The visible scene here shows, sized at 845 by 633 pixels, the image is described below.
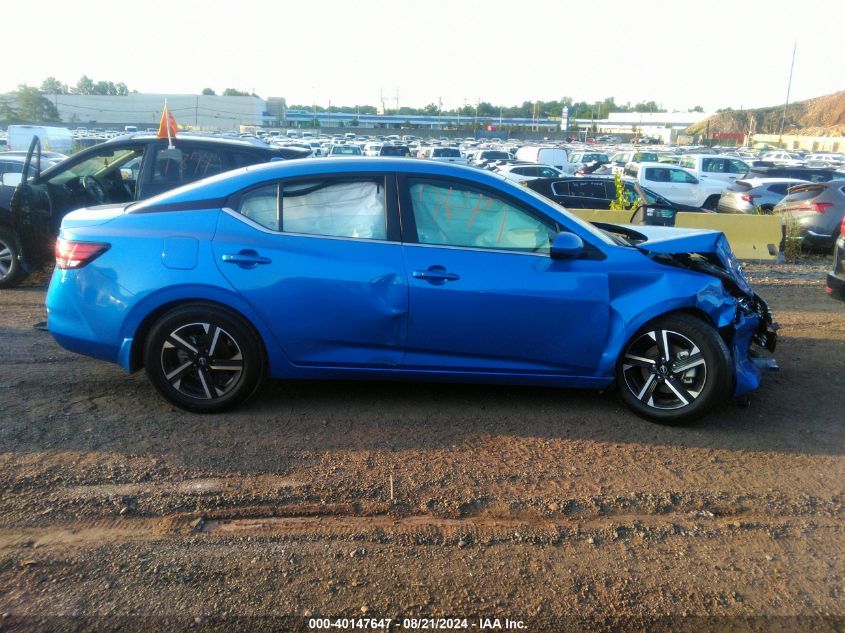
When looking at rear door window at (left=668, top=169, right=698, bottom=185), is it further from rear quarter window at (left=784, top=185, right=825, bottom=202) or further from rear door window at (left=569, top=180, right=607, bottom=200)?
rear quarter window at (left=784, top=185, right=825, bottom=202)

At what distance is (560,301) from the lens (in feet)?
14.6

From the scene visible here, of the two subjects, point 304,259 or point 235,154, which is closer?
point 304,259

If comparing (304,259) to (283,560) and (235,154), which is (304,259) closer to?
(283,560)

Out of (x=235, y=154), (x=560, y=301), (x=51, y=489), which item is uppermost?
(x=235, y=154)

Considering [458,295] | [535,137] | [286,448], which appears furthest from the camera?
[535,137]

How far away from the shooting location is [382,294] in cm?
441

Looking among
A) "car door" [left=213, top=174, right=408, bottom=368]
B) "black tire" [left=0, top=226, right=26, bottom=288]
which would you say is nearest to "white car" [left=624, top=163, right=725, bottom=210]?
"black tire" [left=0, top=226, right=26, bottom=288]

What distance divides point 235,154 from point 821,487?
6.65 metres

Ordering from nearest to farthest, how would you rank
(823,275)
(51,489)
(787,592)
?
(787,592) < (51,489) < (823,275)

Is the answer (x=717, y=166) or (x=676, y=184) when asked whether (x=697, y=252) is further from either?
(x=717, y=166)

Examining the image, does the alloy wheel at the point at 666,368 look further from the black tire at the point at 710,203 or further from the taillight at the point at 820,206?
the black tire at the point at 710,203

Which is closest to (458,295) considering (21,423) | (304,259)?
(304,259)

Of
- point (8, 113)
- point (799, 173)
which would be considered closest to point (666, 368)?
→ point (799, 173)

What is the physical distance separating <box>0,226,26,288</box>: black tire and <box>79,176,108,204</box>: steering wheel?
0.98 m
